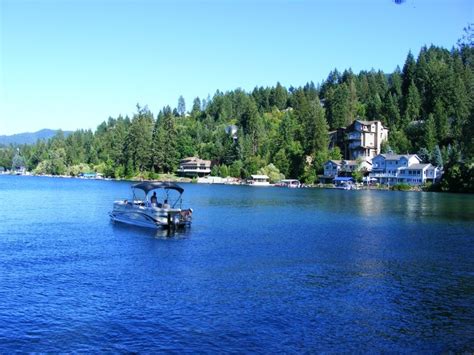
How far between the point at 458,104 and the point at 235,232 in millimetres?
116620

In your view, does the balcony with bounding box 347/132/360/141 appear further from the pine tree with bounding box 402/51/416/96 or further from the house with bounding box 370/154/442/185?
the pine tree with bounding box 402/51/416/96

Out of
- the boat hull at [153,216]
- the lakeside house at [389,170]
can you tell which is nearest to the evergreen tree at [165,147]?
the lakeside house at [389,170]

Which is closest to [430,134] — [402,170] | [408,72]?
[402,170]

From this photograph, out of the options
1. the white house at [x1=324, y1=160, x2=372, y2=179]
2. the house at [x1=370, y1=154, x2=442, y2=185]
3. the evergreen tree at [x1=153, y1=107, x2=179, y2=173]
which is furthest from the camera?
the evergreen tree at [x1=153, y1=107, x2=179, y2=173]

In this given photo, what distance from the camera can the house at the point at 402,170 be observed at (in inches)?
5217

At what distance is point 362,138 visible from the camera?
156250 millimetres

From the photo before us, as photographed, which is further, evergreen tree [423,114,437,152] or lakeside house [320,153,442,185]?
evergreen tree [423,114,437,152]

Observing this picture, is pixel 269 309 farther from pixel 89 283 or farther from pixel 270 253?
pixel 270 253

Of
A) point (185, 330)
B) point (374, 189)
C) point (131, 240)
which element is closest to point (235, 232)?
point (131, 240)

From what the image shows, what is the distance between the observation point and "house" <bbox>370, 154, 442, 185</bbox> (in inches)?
5217

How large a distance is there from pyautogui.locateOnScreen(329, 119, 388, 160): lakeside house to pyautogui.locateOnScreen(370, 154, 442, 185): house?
10.8 meters

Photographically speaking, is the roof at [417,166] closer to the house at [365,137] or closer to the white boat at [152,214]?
the house at [365,137]

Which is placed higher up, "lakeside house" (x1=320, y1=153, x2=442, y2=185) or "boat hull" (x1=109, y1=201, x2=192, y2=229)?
"lakeside house" (x1=320, y1=153, x2=442, y2=185)

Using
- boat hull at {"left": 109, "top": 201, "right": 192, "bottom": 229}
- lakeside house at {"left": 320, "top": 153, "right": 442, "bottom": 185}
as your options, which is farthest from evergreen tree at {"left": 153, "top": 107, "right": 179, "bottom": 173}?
boat hull at {"left": 109, "top": 201, "right": 192, "bottom": 229}
